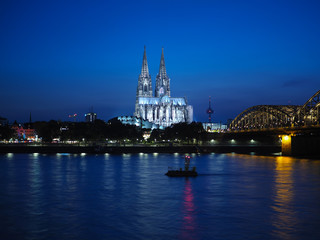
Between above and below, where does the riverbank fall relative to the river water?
above

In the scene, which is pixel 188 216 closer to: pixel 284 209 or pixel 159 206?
pixel 159 206

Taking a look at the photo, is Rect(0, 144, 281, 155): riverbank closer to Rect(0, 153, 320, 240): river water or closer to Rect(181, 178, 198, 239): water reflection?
Rect(0, 153, 320, 240): river water

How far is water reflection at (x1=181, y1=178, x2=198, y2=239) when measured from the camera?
28.4m

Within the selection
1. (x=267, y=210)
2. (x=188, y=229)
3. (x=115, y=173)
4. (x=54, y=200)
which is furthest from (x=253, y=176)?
(x=188, y=229)

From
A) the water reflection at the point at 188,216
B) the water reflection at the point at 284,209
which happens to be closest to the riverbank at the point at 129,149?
the water reflection at the point at 284,209

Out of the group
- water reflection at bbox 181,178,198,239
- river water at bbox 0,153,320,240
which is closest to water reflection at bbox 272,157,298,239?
river water at bbox 0,153,320,240

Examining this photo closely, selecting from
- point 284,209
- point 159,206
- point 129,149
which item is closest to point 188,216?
point 159,206

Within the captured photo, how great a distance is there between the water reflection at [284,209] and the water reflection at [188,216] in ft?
17.3

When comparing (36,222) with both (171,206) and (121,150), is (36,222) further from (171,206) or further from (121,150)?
(121,150)

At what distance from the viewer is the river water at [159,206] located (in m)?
29.1

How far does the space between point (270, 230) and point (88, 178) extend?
35724 mm

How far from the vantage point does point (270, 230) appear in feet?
96.9

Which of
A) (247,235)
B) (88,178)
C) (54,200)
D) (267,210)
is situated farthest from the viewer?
(88,178)

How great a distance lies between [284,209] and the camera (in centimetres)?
3722
